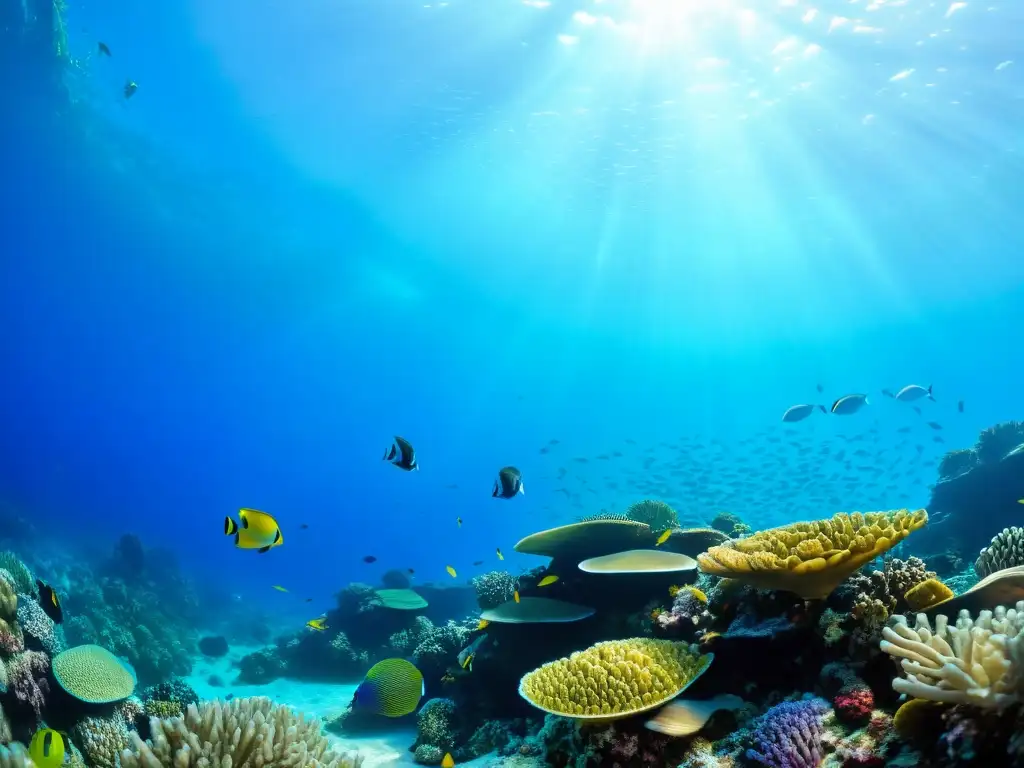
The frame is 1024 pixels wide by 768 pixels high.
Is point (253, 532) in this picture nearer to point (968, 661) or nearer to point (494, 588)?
point (968, 661)

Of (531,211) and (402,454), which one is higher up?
(531,211)

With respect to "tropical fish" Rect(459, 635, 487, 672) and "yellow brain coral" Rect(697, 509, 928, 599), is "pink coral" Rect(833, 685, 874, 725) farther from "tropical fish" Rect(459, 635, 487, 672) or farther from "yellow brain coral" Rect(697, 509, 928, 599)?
"tropical fish" Rect(459, 635, 487, 672)

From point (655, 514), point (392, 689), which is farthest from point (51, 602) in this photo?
point (655, 514)

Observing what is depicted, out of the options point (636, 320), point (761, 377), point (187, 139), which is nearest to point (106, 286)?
point (187, 139)

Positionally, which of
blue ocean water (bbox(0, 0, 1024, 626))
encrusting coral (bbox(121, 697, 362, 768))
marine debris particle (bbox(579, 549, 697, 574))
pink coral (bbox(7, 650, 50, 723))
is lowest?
encrusting coral (bbox(121, 697, 362, 768))

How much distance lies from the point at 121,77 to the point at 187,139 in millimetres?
4801

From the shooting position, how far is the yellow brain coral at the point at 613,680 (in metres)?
3.76

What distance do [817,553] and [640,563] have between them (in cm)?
250

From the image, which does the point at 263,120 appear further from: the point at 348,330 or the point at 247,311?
the point at 348,330

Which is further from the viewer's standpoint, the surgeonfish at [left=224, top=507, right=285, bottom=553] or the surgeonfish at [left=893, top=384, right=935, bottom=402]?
the surgeonfish at [left=893, top=384, right=935, bottom=402]

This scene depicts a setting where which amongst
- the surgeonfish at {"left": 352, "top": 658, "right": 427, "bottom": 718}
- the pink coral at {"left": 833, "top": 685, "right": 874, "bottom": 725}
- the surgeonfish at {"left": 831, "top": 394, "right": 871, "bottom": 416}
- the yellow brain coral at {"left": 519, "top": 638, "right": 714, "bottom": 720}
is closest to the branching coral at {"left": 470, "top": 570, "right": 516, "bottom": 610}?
the surgeonfish at {"left": 352, "top": 658, "right": 427, "bottom": 718}

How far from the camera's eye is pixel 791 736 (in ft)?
9.95

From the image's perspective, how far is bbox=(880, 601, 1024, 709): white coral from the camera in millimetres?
2023

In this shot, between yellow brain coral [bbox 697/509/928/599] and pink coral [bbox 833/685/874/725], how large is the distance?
0.66m
